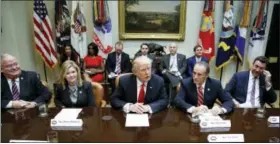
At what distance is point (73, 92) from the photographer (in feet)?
8.54

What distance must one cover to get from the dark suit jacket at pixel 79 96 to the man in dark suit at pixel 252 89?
1.56m

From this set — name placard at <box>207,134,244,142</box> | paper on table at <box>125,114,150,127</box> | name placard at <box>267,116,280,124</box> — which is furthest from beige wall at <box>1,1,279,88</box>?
name placard at <box>207,134,244,142</box>

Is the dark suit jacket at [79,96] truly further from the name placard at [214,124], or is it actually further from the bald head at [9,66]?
the name placard at [214,124]

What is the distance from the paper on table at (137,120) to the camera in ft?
6.60

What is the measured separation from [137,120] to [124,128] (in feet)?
0.56

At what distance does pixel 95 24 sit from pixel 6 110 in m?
3.16

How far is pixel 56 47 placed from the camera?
5324 mm

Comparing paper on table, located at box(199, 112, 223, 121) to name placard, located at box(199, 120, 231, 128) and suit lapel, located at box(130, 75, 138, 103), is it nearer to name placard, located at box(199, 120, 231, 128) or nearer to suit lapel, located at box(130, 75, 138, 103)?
name placard, located at box(199, 120, 231, 128)

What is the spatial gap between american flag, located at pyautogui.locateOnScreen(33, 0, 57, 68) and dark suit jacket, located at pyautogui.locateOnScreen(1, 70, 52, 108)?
8.25 feet

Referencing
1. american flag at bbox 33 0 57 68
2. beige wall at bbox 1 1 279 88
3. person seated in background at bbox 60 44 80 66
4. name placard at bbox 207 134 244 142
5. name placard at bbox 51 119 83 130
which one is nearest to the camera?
name placard at bbox 207 134 244 142

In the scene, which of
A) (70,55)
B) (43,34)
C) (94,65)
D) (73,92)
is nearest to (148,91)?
(73,92)

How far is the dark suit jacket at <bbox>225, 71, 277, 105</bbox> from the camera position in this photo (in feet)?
9.84

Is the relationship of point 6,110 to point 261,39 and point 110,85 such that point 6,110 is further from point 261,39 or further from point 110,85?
point 261,39

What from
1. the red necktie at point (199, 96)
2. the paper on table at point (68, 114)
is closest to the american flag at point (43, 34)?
the paper on table at point (68, 114)
